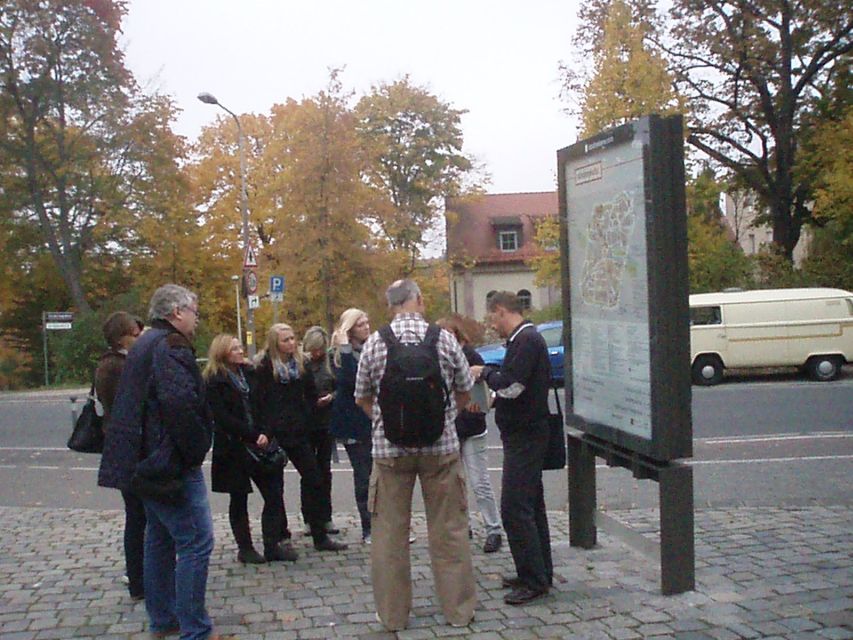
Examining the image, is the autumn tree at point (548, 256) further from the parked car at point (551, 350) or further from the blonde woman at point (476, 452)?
the blonde woman at point (476, 452)

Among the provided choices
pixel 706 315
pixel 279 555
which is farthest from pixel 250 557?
pixel 706 315

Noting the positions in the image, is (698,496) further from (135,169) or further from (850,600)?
(135,169)

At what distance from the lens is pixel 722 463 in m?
11.0

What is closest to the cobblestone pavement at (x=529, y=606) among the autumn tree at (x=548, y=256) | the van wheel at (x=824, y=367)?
the van wheel at (x=824, y=367)

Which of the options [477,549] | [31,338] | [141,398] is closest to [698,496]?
[477,549]

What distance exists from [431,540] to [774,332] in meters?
18.4

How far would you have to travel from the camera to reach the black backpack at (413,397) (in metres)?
5.05

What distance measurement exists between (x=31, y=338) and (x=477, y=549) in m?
35.6

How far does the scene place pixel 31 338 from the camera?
38656mm

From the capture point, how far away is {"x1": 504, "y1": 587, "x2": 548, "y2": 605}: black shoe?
555 cm

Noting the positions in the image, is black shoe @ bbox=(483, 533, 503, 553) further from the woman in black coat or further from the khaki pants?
the khaki pants

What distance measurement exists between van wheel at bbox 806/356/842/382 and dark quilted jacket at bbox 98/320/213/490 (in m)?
19.4

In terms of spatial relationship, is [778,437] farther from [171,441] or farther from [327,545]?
[171,441]

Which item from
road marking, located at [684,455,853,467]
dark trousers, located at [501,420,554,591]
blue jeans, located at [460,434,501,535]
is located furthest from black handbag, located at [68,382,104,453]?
road marking, located at [684,455,853,467]
